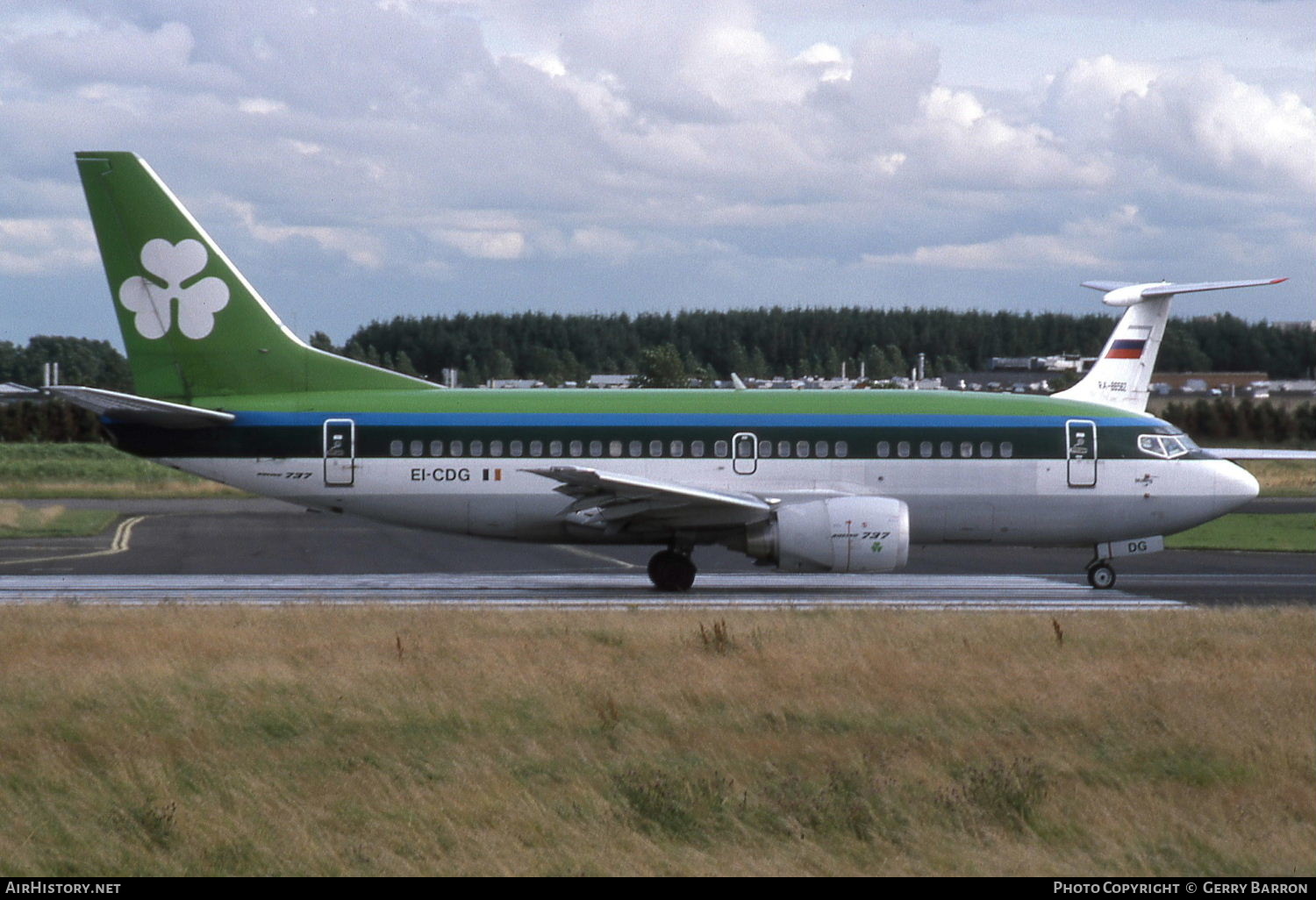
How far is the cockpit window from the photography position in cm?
2722

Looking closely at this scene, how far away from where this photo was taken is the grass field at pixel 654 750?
10.1 meters

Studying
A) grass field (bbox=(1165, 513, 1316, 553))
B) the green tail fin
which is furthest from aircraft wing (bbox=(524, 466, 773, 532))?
grass field (bbox=(1165, 513, 1316, 553))

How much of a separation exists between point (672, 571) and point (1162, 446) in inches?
364

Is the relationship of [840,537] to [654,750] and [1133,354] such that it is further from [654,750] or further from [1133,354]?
[1133,354]

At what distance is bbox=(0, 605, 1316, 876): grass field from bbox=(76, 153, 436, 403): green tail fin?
26.1 feet

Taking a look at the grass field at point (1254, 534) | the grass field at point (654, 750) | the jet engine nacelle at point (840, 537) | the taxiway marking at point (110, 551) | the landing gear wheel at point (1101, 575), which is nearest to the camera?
the grass field at point (654, 750)

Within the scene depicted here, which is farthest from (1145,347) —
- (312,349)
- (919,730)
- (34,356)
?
A: (34,356)

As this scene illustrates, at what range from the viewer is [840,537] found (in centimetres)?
2455

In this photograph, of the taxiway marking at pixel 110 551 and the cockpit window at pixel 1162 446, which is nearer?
the cockpit window at pixel 1162 446

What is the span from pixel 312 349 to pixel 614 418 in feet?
18.2

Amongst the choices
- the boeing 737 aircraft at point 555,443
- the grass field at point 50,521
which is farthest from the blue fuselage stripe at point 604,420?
the grass field at point 50,521

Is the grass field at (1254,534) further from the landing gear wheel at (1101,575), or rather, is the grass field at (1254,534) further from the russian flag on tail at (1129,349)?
the landing gear wheel at (1101,575)

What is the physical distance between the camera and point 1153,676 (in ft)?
52.7

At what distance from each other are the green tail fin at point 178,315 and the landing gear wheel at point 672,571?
5801 millimetres
